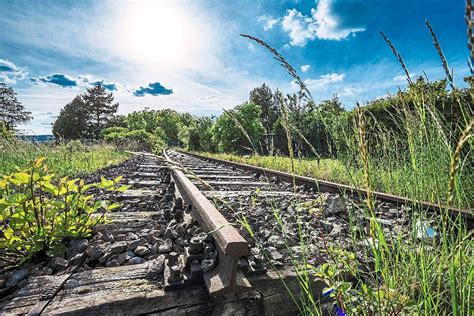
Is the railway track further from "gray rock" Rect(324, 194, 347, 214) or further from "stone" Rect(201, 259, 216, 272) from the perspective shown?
"gray rock" Rect(324, 194, 347, 214)

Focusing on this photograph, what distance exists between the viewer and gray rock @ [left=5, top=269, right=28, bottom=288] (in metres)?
1.36

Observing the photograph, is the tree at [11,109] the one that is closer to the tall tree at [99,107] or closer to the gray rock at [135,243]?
the tall tree at [99,107]

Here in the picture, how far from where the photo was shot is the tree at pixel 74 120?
187 ft

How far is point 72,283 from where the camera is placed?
4.27ft

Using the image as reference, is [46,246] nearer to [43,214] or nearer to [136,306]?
[43,214]

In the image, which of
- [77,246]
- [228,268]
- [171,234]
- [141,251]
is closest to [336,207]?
[171,234]

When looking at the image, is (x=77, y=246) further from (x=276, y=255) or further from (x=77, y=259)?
(x=276, y=255)

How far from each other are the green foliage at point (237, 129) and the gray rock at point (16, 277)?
1265 centimetres

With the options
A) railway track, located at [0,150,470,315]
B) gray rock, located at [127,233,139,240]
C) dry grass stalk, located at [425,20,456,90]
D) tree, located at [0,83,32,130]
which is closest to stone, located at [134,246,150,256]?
railway track, located at [0,150,470,315]

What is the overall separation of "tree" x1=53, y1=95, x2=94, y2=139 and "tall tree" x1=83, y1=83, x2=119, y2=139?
1123 mm

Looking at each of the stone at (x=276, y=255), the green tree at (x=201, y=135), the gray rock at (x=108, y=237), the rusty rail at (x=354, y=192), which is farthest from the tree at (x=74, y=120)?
the stone at (x=276, y=255)

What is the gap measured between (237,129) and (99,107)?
5696cm

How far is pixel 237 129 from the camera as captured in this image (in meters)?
14.5

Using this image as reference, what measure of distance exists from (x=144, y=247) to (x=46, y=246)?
2.00 feet
